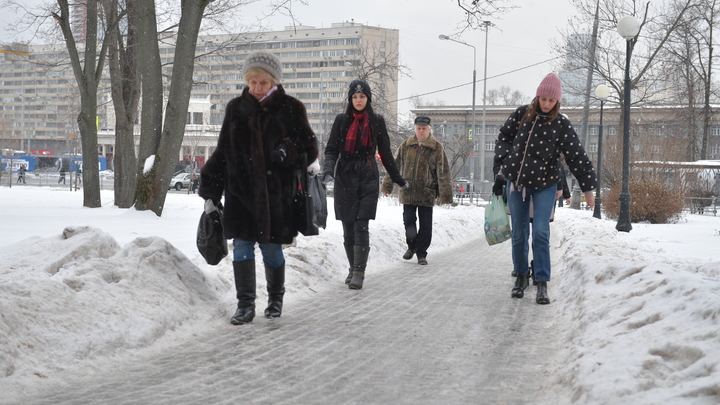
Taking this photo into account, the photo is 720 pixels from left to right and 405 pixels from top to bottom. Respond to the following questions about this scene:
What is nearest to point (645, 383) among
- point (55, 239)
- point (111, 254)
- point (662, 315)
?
point (662, 315)

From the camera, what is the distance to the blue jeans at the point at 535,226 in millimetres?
6059

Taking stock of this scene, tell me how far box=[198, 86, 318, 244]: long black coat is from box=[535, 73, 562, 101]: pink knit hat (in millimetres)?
2189

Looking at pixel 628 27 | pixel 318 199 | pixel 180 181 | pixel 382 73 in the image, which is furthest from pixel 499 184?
pixel 180 181

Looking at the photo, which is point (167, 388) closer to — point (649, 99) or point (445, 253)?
point (445, 253)

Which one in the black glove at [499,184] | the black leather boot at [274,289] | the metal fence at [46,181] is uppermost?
the black glove at [499,184]

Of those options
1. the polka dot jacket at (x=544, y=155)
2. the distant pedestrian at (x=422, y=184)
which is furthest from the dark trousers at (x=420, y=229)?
the polka dot jacket at (x=544, y=155)

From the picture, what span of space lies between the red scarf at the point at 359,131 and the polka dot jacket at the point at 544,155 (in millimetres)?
1507

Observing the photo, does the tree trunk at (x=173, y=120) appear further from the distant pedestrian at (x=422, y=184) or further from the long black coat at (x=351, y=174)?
the long black coat at (x=351, y=174)

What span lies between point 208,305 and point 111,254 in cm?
97

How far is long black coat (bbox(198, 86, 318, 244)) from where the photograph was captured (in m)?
4.90

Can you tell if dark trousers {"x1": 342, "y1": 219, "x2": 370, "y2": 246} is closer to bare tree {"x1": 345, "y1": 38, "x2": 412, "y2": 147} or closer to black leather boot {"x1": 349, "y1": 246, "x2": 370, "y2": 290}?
black leather boot {"x1": 349, "y1": 246, "x2": 370, "y2": 290}

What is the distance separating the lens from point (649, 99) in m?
35.4

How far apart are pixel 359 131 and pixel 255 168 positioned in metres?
2.30

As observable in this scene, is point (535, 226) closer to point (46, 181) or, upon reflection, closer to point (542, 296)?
point (542, 296)
